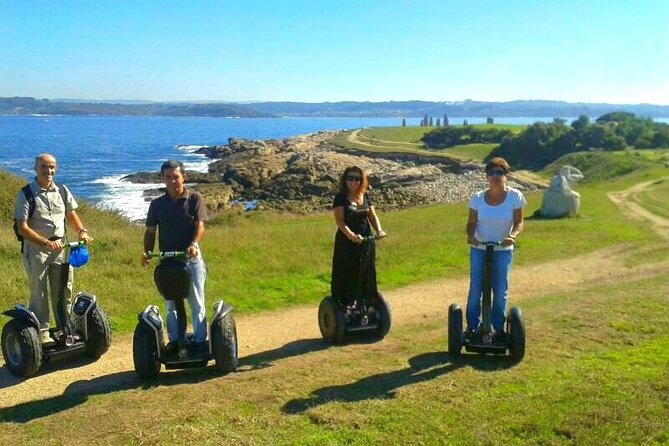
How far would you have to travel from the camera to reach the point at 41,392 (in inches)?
269

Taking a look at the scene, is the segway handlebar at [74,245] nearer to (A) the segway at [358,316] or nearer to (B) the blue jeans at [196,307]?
(B) the blue jeans at [196,307]

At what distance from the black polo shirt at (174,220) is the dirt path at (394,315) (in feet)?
5.18

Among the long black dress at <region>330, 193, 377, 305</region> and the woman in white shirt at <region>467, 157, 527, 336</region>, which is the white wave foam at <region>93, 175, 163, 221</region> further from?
the woman in white shirt at <region>467, 157, 527, 336</region>

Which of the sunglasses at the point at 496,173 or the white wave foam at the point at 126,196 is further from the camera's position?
the white wave foam at the point at 126,196

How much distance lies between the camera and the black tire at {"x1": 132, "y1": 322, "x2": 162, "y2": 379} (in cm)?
691

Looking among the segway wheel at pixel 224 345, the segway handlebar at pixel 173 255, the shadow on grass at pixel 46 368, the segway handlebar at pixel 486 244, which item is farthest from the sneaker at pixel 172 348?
the segway handlebar at pixel 486 244

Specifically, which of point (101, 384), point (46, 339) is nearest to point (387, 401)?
point (101, 384)

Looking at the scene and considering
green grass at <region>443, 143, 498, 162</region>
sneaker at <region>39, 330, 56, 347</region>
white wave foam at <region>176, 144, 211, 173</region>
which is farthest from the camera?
green grass at <region>443, 143, 498, 162</region>

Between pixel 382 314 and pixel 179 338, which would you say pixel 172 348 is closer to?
pixel 179 338

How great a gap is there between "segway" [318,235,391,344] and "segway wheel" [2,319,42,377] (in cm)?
346

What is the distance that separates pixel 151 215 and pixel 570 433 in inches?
180

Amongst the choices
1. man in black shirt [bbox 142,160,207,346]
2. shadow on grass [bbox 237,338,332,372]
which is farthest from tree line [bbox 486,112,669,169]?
man in black shirt [bbox 142,160,207,346]

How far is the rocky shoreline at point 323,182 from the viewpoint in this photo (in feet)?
178

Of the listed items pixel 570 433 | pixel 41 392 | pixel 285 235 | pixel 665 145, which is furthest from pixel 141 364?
pixel 665 145
